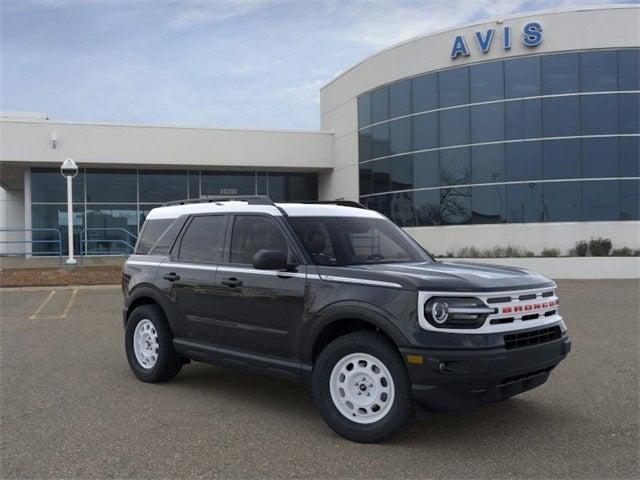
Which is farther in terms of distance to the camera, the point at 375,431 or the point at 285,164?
the point at 285,164

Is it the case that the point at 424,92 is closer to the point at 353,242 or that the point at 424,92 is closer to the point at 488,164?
the point at 488,164

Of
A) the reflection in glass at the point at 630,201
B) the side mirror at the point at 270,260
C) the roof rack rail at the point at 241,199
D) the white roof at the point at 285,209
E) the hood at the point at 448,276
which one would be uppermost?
the reflection in glass at the point at 630,201

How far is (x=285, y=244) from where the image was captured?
223 inches

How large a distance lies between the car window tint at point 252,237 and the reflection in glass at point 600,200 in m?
19.6

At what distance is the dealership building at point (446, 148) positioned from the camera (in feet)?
75.3

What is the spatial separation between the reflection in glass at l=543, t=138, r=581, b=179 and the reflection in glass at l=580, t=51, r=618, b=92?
206 centimetres

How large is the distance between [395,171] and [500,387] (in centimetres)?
2320

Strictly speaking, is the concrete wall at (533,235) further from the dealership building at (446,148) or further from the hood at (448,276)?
the hood at (448,276)

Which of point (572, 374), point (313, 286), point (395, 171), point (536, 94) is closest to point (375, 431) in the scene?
point (313, 286)

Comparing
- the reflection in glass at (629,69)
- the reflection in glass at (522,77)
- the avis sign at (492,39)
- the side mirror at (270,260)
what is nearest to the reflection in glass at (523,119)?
the reflection in glass at (522,77)

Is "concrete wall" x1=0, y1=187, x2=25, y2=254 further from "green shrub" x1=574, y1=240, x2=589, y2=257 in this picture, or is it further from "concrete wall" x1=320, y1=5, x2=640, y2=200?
"green shrub" x1=574, y1=240, x2=589, y2=257

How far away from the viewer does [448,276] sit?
481cm

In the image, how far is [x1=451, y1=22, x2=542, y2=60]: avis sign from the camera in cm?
2352

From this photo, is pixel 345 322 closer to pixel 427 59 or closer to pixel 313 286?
pixel 313 286
